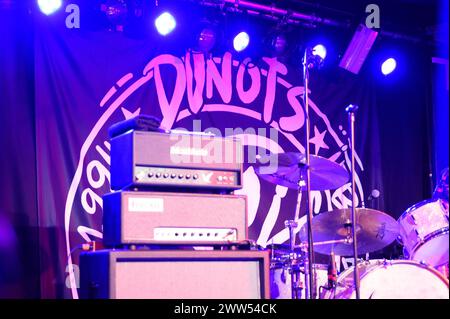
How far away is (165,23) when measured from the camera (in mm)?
4852

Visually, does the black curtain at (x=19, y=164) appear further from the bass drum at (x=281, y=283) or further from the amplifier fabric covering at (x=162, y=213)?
the amplifier fabric covering at (x=162, y=213)

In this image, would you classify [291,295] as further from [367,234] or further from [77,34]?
[77,34]

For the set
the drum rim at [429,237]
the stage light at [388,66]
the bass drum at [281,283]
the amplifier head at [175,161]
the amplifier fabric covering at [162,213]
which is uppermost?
the stage light at [388,66]

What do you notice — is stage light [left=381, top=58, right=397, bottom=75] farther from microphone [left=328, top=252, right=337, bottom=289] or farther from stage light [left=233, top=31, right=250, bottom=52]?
microphone [left=328, top=252, right=337, bottom=289]

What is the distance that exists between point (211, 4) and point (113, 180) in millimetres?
2423

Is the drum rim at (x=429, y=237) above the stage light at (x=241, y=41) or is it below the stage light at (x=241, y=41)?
below

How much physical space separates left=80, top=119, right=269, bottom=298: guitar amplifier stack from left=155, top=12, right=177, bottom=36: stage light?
82.5 inches

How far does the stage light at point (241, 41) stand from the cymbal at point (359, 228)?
181 centimetres

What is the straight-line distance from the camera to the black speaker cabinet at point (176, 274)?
2.58 metres

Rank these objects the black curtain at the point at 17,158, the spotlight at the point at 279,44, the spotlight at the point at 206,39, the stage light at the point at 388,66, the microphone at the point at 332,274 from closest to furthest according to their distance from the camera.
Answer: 1. the microphone at the point at 332,274
2. the black curtain at the point at 17,158
3. the spotlight at the point at 206,39
4. the spotlight at the point at 279,44
5. the stage light at the point at 388,66

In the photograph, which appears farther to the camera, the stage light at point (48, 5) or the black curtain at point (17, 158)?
the stage light at point (48, 5)

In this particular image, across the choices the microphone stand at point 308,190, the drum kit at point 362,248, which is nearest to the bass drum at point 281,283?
the drum kit at point 362,248

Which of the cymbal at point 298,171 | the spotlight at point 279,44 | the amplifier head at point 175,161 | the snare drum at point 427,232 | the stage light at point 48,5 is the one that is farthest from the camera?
the spotlight at point 279,44

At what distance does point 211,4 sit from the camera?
4.95 metres
